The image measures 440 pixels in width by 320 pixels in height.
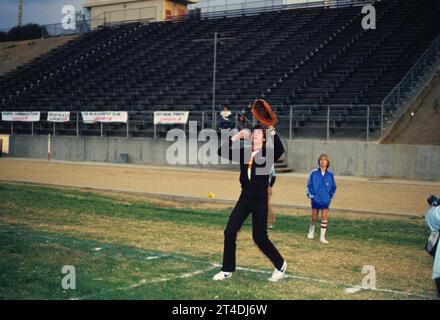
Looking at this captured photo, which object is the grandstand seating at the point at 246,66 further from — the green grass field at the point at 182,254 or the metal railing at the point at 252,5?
the green grass field at the point at 182,254

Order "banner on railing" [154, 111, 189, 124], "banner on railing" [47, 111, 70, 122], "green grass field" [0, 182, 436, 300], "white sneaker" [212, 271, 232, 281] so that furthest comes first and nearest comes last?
"banner on railing" [47, 111, 70, 122]
"banner on railing" [154, 111, 189, 124]
"white sneaker" [212, 271, 232, 281]
"green grass field" [0, 182, 436, 300]

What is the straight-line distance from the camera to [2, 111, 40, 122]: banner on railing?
35447mm

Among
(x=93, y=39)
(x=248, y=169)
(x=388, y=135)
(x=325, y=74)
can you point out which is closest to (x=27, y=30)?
(x=93, y=39)

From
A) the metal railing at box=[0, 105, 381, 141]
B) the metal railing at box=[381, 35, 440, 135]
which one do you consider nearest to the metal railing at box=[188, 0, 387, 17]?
the metal railing at box=[381, 35, 440, 135]

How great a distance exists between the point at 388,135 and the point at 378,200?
8149 millimetres

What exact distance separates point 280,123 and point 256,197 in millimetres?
21277

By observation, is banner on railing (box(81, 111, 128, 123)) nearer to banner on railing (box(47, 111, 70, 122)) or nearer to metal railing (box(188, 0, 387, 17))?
banner on railing (box(47, 111, 70, 122))

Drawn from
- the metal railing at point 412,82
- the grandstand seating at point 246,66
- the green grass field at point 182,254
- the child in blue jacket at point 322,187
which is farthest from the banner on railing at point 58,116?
the child in blue jacket at point 322,187

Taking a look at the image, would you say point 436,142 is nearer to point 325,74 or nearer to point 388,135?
point 388,135

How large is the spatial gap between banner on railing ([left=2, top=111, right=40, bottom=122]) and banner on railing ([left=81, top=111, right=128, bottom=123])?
3.79m

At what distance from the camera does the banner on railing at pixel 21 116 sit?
1396 inches

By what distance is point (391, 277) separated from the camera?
26.2 ft

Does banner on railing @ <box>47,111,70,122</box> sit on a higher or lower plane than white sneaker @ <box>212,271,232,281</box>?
higher

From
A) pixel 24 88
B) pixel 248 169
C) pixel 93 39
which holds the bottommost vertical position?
pixel 248 169
